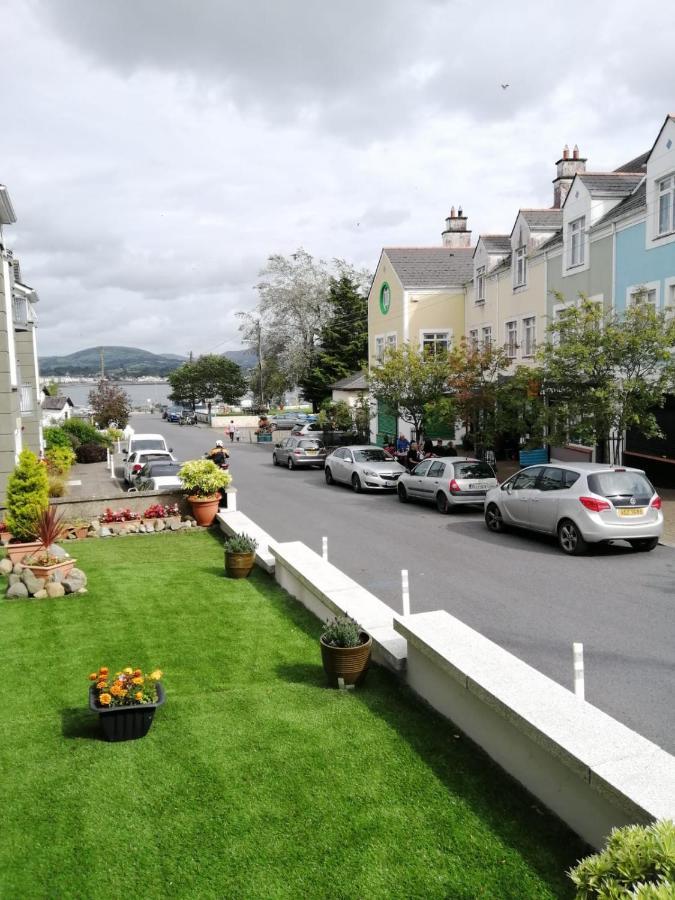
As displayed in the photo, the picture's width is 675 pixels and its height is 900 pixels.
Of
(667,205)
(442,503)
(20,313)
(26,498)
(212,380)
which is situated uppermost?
(667,205)

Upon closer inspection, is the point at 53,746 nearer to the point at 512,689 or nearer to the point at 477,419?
the point at 512,689

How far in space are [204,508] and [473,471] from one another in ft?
24.8

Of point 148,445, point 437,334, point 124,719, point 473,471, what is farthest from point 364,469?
point 124,719

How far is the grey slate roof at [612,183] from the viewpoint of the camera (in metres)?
23.4

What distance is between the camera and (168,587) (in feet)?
37.0

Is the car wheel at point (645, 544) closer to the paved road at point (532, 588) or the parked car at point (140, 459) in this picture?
the paved road at point (532, 588)

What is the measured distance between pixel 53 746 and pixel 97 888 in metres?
1.96

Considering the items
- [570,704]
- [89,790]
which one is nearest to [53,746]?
[89,790]

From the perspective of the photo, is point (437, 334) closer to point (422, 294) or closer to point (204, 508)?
point (422, 294)

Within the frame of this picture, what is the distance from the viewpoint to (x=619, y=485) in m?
13.7

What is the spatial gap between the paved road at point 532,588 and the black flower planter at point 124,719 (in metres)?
4.14

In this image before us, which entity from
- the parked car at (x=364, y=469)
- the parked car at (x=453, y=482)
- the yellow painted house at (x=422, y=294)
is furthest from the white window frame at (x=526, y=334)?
the parked car at (x=453, y=482)

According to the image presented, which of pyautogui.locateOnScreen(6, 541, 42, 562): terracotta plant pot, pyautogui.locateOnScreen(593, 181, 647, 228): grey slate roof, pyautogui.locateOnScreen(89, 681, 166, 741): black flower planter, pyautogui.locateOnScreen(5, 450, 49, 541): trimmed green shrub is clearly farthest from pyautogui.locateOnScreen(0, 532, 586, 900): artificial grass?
pyautogui.locateOnScreen(593, 181, 647, 228): grey slate roof

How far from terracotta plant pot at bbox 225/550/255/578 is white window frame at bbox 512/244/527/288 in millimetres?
21013
